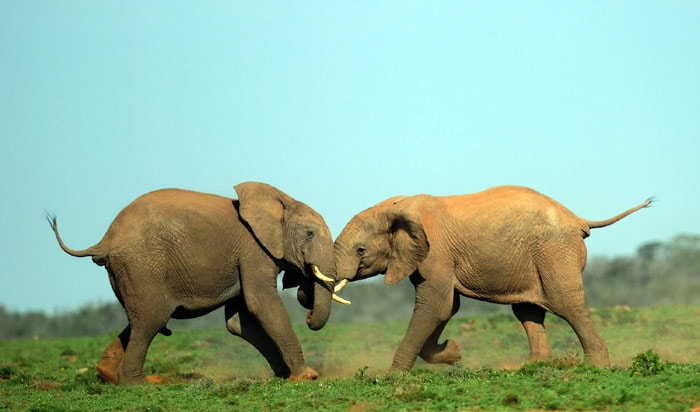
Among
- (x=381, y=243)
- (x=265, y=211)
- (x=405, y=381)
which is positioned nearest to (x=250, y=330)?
(x=265, y=211)

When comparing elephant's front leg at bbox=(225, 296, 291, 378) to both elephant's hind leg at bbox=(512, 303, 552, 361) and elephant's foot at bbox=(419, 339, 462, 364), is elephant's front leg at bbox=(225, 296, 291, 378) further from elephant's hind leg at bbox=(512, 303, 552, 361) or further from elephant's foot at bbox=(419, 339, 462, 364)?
elephant's hind leg at bbox=(512, 303, 552, 361)

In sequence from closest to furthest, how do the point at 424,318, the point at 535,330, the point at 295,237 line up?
the point at 424,318
the point at 535,330
the point at 295,237

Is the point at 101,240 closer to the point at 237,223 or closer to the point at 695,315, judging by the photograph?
the point at 237,223

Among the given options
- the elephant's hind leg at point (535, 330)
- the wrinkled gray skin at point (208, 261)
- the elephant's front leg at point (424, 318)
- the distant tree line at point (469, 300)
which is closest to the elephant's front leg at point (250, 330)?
the wrinkled gray skin at point (208, 261)

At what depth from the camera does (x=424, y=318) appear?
60.2ft

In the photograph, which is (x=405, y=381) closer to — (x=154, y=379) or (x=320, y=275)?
(x=320, y=275)

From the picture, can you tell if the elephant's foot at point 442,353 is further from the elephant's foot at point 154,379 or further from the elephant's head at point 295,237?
the elephant's foot at point 154,379

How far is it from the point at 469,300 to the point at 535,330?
35.5 metres

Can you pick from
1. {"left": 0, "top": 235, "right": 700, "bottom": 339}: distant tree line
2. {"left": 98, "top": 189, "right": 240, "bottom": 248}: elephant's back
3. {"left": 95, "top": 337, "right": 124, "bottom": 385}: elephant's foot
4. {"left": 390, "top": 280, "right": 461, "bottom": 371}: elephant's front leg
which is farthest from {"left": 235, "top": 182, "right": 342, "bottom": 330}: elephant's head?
{"left": 0, "top": 235, "right": 700, "bottom": 339}: distant tree line

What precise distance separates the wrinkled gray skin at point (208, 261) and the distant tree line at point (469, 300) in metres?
29.2

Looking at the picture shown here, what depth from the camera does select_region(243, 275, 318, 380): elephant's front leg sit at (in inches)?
750

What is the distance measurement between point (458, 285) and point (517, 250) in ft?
3.78

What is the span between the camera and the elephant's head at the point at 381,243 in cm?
1870

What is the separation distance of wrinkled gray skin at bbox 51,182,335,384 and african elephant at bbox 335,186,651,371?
0.96m
